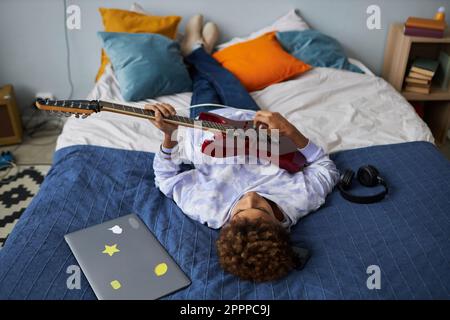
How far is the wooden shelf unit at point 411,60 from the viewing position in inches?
98.7

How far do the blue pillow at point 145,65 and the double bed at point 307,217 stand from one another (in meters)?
0.21

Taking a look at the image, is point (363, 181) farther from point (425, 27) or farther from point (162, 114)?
point (425, 27)

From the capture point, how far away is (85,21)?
8.41 ft

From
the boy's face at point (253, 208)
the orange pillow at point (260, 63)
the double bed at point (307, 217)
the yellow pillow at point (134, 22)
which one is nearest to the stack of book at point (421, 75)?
the double bed at point (307, 217)

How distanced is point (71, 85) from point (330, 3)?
1743 mm

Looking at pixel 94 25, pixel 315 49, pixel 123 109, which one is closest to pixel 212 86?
pixel 315 49

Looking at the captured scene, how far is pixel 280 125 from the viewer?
156 cm

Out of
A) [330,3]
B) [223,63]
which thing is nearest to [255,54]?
[223,63]

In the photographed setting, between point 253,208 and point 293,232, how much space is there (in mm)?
206

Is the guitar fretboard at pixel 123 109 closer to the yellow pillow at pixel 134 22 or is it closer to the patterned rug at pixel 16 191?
the patterned rug at pixel 16 191

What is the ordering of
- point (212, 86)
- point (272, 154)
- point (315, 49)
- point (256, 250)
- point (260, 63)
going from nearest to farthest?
1. point (256, 250)
2. point (272, 154)
3. point (212, 86)
4. point (260, 63)
5. point (315, 49)

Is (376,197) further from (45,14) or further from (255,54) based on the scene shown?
(45,14)

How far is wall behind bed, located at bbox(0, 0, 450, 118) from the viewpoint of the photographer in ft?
8.32

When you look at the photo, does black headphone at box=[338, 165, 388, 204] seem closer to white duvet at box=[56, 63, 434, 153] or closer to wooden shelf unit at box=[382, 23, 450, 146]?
white duvet at box=[56, 63, 434, 153]
